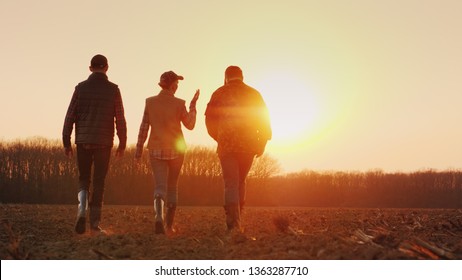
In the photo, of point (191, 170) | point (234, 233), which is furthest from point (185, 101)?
point (191, 170)

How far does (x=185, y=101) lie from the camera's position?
31.0ft

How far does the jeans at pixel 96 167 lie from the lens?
895 cm

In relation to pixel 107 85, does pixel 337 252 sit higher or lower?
lower

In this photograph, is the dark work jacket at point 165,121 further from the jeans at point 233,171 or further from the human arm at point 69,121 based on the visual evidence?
the human arm at point 69,121

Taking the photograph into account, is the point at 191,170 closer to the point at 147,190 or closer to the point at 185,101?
the point at 147,190

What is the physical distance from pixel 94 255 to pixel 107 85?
3.27 meters

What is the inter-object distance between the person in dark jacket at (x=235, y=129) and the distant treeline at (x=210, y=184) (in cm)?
4473

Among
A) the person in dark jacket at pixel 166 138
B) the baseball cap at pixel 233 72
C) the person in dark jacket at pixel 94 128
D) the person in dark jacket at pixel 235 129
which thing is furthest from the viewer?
the baseball cap at pixel 233 72

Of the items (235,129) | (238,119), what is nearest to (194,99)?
(238,119)

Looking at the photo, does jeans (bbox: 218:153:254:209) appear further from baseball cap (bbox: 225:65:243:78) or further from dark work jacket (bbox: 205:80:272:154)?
baseball cap (bbox: 225:65:243:78)

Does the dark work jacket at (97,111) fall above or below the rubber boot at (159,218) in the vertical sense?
above

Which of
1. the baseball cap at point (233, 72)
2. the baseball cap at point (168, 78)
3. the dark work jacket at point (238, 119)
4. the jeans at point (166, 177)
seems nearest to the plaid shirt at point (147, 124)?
the jeans at point (166, 177)

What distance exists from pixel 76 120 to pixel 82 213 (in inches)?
54.4

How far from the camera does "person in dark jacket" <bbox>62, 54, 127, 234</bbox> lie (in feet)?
29.2
